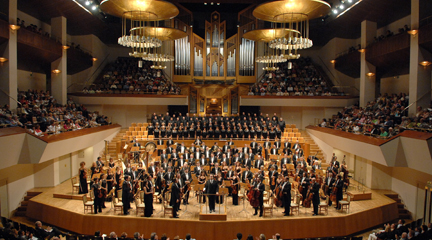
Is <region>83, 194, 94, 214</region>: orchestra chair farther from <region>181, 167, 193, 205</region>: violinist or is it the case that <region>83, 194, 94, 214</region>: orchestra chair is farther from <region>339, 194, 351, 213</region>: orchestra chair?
<region>339, 194, 351, 213</region>: orchestra chair

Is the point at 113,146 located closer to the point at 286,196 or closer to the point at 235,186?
the point at 235,186

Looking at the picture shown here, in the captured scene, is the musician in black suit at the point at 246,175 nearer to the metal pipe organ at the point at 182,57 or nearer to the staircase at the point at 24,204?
the staircase at the point at 24,204

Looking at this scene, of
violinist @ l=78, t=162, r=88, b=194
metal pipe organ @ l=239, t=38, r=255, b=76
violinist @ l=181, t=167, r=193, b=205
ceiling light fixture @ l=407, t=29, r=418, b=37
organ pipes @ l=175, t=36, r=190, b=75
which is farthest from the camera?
metal pipe organ @ l=239, t=38, r=255, b=76

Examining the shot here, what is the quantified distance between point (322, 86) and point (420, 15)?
7.44m

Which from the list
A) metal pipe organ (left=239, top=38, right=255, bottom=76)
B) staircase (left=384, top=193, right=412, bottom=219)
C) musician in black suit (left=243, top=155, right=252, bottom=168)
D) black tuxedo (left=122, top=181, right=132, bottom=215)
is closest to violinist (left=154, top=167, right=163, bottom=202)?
black tuxedo (left=122, top=181, right=132, bottom=215)

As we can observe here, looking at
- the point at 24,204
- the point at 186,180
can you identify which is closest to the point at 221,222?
the point at 186,180

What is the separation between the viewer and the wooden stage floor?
8.38 meters

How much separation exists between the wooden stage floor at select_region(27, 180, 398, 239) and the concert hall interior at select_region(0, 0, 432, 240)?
4cm

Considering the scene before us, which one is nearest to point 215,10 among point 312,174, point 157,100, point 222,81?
point 222,81

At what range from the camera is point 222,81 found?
19.6 metres

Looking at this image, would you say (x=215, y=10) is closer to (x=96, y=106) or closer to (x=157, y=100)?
(x=157, y=100)

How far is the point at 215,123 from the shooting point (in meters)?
15.6

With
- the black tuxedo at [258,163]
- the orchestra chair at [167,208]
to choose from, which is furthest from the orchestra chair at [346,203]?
the orchestra chair at [167,208]

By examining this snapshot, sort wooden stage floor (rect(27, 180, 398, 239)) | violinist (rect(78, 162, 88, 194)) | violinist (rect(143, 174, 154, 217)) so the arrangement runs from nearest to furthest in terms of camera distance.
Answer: wooden stage floor (rect(27, 180, 398, 239)), violinist (rect(143, 174, 154, 217)), violinist (rect(78, 162, 88, 194))
